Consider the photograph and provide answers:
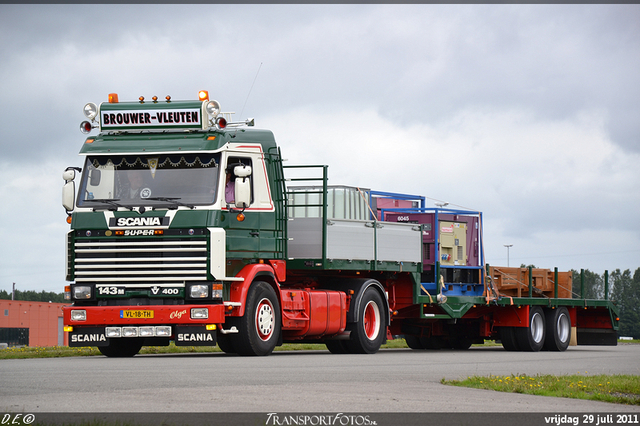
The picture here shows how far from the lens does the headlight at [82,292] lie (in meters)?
15.8

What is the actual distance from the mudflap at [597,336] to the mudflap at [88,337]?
15179mm

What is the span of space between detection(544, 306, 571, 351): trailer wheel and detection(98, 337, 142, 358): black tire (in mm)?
12036

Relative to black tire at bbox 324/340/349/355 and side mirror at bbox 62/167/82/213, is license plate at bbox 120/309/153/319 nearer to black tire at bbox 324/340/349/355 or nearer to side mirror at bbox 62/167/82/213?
side mirror at bbox 62/167/82/213

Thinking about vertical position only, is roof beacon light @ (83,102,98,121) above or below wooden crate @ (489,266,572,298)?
above

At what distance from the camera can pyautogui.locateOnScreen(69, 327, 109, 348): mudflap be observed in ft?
51.4

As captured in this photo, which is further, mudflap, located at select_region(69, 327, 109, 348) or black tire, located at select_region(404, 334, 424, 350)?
black tire, located at select_region(404, 334, 424, 350)

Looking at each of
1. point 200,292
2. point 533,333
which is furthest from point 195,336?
point 533,333

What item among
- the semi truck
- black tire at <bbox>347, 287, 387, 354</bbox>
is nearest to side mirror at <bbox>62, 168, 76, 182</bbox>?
the semi truck

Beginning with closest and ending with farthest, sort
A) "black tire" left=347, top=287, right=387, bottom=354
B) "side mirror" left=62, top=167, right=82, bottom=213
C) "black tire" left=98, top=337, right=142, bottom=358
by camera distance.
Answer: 1. "side mirror" left=62, top=167, right=82, bottom=213
2. "black tire" left=98, top=337, right=142, bottom=358
3. "black tire" left=347, top=287, right=387, bottom=354

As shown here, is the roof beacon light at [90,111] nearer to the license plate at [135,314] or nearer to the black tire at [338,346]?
the license plate at [135,314]

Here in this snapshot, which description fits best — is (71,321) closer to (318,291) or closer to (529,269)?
(318,291)

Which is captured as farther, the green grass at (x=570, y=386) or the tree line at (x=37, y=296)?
the tree line at (x=37, y=296)

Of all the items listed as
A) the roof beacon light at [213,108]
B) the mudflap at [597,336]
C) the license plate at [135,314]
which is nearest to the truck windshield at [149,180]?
the roof beacon light at [213,108]

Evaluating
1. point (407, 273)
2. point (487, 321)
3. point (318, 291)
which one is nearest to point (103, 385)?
point (318, 291)
